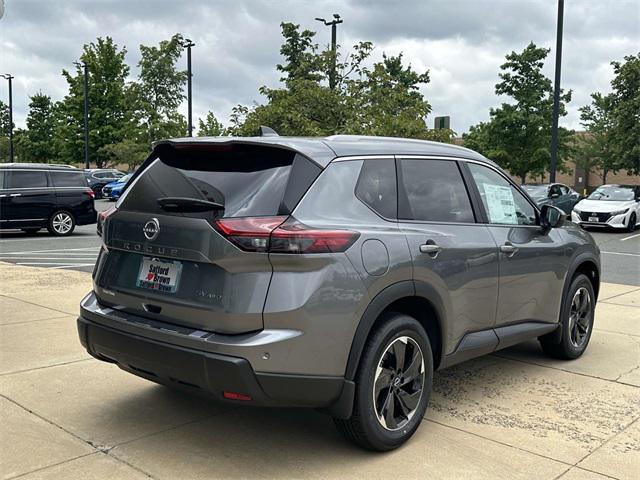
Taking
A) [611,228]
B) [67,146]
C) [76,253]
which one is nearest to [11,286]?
[76,253]

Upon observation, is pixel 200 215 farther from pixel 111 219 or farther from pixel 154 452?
pixel 154 452

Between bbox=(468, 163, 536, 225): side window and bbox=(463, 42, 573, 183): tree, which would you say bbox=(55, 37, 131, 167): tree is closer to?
bbox=(463, 42, 573, 183): tree

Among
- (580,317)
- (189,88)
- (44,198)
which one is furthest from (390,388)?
(189,88)

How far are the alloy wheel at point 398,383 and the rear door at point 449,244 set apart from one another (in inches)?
13.6

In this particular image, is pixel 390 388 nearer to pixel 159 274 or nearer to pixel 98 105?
pixel 159 274

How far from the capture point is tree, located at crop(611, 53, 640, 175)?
103ft

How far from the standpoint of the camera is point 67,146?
47.6m

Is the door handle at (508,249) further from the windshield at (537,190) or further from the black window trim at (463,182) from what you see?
the windshield at (537,190)

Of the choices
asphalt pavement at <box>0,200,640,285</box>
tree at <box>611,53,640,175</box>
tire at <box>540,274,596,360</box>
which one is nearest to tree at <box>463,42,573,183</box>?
tree at <box>611,53,640,175</box>

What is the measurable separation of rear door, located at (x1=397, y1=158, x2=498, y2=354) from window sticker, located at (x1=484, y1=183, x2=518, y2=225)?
0.89 ft

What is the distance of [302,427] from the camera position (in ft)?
13.5

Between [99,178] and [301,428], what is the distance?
3584cm

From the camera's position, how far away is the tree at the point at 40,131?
54688 mm

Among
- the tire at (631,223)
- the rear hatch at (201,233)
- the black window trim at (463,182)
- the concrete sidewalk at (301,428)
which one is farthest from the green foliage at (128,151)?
the rear hatch at (201,233)
